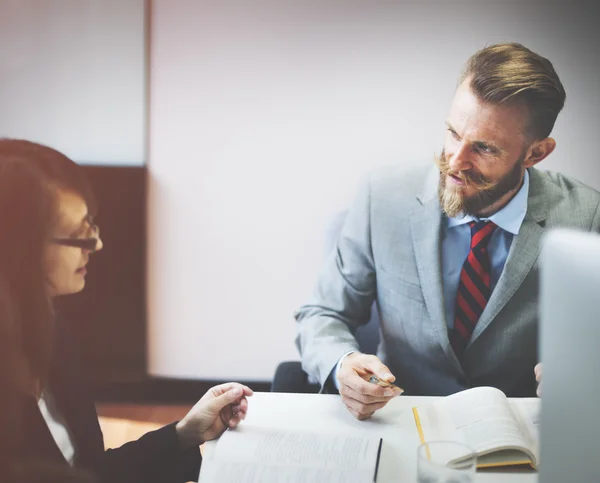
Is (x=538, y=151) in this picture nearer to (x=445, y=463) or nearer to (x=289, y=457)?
(x=445, y=463)

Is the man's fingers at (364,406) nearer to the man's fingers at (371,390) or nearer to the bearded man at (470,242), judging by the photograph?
the man's fingers at (371,390)

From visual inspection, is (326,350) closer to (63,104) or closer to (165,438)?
(165,438)

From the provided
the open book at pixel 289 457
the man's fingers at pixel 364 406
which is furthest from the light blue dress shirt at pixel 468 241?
the open book at pixel 289 457

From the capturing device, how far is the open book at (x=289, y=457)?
1.12m

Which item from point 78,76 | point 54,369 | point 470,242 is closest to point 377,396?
point 470,242

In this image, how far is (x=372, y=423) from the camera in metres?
1.30

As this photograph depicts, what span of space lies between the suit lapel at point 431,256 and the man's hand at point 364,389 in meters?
0.35

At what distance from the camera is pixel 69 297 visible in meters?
1.93

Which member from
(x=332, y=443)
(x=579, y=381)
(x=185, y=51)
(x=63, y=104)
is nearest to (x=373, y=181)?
(x=185, y=51)

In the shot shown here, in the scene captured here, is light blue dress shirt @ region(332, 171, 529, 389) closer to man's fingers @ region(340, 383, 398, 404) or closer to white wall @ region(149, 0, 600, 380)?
white wall @ region(149, 0, 600, 380)

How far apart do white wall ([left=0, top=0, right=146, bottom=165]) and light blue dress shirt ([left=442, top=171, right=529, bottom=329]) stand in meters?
0.90

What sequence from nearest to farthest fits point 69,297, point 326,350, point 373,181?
point 326,350, point 373,181, point 69,297

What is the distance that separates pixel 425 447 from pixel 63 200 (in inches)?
43.4

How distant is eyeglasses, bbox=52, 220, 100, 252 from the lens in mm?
1682
